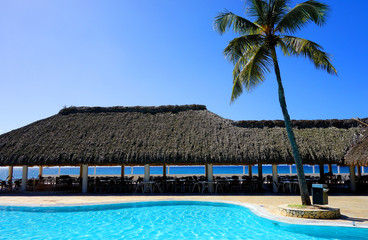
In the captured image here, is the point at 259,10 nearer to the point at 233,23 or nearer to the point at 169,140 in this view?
the point at 233,23

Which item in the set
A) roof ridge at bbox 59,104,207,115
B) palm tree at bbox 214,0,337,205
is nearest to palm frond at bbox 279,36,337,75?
palm tree at bbox 214,0,337,205

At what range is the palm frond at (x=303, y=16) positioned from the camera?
7430 mm

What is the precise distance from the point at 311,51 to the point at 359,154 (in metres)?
5.70

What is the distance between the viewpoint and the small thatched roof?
10439 mm

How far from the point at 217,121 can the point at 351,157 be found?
639 centimetres

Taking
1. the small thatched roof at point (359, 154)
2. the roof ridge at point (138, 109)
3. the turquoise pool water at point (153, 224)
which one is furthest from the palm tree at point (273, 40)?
the roof ridge at point (138, 109)

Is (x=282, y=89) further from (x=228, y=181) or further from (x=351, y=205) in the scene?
(x=228, y=181)

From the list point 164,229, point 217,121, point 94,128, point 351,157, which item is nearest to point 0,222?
point 164,229

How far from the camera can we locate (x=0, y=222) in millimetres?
7738

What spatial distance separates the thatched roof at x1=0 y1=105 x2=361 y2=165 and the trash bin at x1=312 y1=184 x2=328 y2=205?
456 cm

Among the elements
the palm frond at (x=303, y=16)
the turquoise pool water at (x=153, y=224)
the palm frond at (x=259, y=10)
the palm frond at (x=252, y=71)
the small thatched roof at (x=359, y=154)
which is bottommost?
the turquoise pool water at (x=153, y=224)

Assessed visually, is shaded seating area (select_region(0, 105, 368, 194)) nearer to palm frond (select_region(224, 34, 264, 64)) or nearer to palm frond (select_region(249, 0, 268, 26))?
palm frond (select_region(224, 34, 264, 64))

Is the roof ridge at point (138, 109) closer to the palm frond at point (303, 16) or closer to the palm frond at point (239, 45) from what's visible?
the palm frond at point (239, 45)

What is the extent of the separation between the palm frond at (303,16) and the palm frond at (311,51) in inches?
13.8
